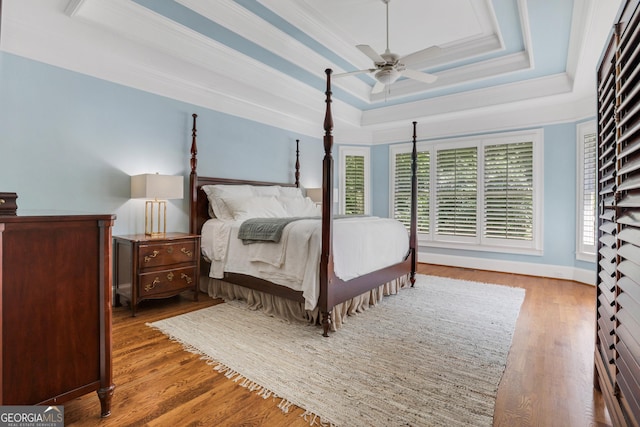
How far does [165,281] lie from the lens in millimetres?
3201

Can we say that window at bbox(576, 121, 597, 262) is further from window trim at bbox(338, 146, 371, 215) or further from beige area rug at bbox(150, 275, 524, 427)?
window trim at bbox(338, 146, 371, 215)

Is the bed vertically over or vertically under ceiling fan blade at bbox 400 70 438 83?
Answer: under

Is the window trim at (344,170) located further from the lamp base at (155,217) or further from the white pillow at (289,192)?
the lamp base at (155,217)

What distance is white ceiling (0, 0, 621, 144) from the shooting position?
2.80 meters

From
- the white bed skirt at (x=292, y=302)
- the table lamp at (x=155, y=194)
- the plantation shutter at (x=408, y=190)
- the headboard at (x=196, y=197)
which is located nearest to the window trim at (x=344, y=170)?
the plantation shutter at (x=408, y=190)

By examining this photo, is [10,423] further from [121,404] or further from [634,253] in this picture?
[634,253]

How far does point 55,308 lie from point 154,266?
1788 mm

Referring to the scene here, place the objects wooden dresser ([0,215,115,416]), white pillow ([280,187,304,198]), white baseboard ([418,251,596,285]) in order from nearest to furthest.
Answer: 1. wooden dresser ([0,215,115,416])
2. white baseboard ([418,251,596,285])
3. white pillow ([280,187,304,198])

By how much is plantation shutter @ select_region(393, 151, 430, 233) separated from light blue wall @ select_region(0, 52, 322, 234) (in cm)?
329

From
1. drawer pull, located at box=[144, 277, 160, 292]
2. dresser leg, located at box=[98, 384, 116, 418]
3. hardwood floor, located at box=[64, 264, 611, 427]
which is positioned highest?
drawer pull, located at box=[144, 277, 160, 292]

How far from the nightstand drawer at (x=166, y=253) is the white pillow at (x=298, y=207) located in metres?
1.43

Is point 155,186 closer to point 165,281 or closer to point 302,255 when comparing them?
point 165,281

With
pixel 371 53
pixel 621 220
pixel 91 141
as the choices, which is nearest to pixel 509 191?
pixel 371 53

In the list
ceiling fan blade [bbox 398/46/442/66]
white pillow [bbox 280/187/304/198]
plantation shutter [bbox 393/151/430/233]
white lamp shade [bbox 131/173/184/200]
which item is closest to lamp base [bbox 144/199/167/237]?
white lamp shade [bbox 131/173/184/200]
